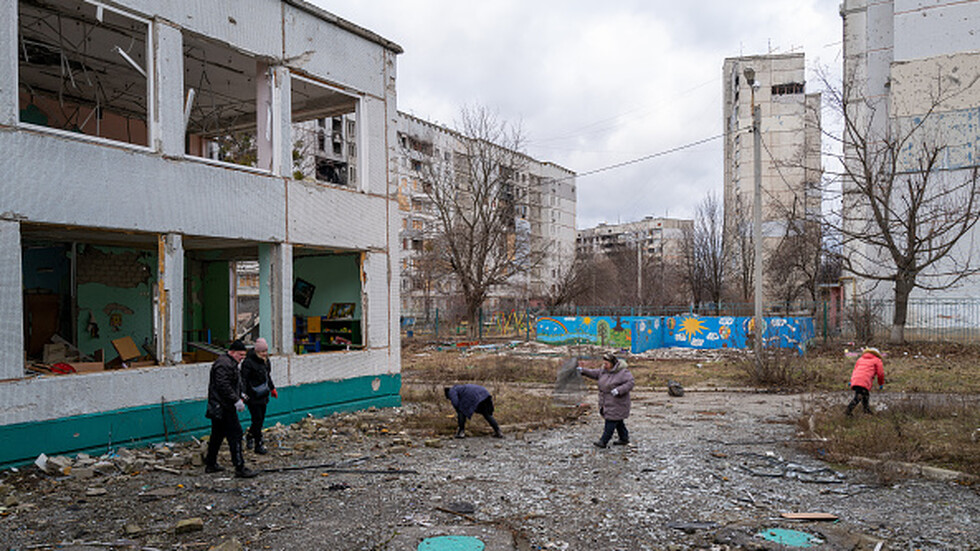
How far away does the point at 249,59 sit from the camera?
12.0 m

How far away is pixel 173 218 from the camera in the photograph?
33.4ft

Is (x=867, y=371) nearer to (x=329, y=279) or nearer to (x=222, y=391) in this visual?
(x=222, y=391)

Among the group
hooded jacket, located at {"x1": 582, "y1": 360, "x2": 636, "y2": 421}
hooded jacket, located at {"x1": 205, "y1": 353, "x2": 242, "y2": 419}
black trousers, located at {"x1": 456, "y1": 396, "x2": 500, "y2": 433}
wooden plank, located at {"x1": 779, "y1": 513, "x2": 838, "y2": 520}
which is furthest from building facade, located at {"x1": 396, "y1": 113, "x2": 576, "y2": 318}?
wooden plank, located at {"x1": 779, "y1": 513, "x2": 838, "y2": 520}

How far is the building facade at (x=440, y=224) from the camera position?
4428 cm

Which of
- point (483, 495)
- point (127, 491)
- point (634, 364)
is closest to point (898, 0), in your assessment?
point (634, 364)

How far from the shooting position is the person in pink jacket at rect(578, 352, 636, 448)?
994cm

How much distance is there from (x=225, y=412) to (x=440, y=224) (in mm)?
37315

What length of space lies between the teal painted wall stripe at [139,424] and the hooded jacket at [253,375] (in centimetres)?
152

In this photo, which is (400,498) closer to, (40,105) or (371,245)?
(371,245)

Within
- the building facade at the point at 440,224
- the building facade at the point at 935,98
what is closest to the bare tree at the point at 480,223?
the building facade at the point at 440,224

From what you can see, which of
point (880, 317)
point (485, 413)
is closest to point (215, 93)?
point (485, 413)

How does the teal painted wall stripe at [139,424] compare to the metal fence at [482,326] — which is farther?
the metal fence at [482,326]

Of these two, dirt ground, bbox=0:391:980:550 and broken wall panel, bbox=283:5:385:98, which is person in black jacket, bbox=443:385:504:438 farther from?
broken wall panel, bbox=283:5:385:98

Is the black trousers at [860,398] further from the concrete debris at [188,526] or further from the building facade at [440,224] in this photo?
the building facade at [440,224]
